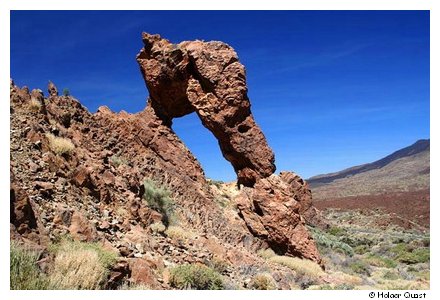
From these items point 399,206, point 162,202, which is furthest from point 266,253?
point 399,206

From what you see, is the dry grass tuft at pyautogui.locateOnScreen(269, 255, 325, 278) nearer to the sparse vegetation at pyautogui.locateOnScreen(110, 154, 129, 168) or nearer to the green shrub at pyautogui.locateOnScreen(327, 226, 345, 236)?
the sparse vegetation at pyautogui.locateOnScreen(110, 154, 129, 168)

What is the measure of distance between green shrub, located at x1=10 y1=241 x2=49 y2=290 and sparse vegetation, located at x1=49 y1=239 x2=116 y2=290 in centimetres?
15

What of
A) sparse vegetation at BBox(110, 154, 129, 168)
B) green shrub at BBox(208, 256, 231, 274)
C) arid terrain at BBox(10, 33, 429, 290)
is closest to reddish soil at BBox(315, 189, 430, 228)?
arid terrain at BBox(10, 33, 429, 290)

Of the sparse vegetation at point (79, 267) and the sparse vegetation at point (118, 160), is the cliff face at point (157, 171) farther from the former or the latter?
the sparse vegetation at point (79, 267)

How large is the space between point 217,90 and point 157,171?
13.1 ft

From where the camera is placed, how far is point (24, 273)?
17.9ft

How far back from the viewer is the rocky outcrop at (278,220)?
628 inches

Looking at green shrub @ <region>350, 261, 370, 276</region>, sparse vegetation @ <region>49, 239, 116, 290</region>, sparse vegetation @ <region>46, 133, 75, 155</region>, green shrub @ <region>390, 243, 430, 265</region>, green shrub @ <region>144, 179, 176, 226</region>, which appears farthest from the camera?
green shrub @ <region>390, 243, 430, 265</region>

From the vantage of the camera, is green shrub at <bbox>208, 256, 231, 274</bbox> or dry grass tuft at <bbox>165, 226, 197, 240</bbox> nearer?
green shrub at <bbox>208, 256, 231, 274</bbox>

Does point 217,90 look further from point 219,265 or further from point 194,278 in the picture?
point 194,278

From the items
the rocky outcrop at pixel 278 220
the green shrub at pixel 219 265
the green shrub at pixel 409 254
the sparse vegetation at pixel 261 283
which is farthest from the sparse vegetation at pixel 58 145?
the green shrub at pixel 409 254

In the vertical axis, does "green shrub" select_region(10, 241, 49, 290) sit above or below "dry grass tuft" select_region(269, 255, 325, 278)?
above

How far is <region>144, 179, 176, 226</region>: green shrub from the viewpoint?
13442 mm

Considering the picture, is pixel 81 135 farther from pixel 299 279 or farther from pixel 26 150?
pixel 299 279
